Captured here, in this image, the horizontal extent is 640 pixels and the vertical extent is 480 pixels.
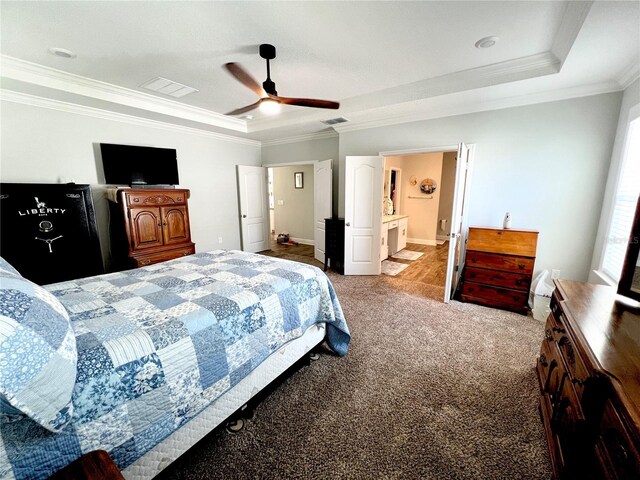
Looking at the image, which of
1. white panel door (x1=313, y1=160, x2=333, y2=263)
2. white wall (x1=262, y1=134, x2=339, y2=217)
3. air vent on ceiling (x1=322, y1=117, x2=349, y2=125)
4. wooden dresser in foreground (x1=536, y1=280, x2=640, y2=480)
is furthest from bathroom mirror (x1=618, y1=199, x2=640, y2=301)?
white wall (x1=262, y1=134, x2=339, y2=217)

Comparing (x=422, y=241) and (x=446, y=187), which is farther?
(x=422, y=241)

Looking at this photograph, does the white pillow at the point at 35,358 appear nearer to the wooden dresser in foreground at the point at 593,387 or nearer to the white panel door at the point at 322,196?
the wooden dresser in foreground at the point at 593,387

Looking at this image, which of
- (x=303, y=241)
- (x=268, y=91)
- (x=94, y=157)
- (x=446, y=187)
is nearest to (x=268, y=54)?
(x=268, y=91)

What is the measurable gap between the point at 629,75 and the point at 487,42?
139cm

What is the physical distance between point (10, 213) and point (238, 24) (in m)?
2.97

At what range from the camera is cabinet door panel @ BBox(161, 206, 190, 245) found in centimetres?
364

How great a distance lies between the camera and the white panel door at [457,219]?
9.96 feet

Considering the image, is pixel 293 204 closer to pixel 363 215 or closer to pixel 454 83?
pixel 363 215

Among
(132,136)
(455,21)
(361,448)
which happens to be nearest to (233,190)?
(132,136)

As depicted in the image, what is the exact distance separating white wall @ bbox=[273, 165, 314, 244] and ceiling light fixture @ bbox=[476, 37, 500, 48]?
4.71 m

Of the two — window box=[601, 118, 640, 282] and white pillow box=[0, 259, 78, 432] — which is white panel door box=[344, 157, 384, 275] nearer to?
window box=[601, 118, 640, 282]

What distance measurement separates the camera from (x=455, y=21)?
6.24 feet

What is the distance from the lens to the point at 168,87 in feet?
10.2

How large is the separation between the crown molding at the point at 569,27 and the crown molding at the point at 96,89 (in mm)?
4137
